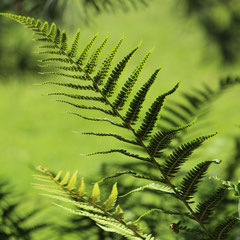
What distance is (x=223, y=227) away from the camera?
585 millimetres

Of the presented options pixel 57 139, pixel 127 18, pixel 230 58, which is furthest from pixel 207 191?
pixel 127 18

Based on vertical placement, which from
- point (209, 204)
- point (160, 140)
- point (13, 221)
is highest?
point (160, 140)

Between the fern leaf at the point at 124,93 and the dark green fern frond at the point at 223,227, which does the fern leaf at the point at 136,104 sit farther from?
the dark green fern frond at the point at 223,227

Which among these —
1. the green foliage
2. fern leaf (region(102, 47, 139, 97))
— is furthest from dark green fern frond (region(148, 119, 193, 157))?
the green foliage

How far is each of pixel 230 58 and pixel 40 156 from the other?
164 cm

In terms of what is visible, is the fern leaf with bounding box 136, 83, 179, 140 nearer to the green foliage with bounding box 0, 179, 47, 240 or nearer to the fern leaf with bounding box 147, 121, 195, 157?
the fern leaf with bounding box 147, 121, 195, 157

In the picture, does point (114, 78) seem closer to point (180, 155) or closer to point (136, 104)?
point (136, 104)

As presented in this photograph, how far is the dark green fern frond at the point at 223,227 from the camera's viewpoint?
1.89 ft

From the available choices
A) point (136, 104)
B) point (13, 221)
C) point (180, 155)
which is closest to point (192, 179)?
point (180, 155)

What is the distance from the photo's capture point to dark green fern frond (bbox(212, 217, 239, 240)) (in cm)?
58

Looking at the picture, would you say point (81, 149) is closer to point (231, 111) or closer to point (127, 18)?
point (231, 111)

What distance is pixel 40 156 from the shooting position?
9.55 ft

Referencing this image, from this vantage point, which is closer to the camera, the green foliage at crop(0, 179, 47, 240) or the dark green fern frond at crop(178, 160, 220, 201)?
the dark green fern frond at crop(178, 160, 220, 201)

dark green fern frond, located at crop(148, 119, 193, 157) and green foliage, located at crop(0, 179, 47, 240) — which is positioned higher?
dark green fern frond, located at crop(148, 119, 193, 157)
